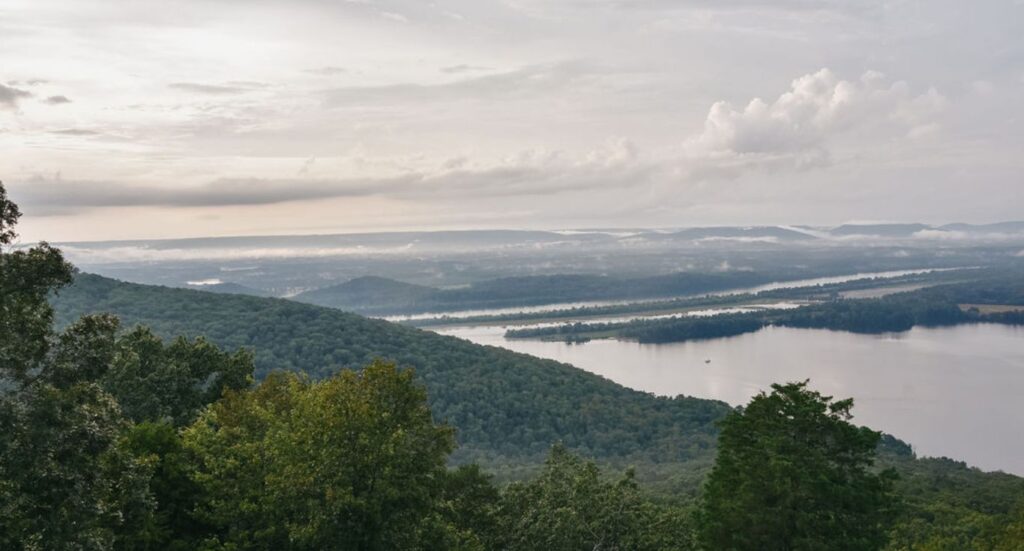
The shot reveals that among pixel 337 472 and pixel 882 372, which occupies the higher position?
pixel 337 472

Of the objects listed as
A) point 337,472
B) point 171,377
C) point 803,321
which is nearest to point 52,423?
point 337,472

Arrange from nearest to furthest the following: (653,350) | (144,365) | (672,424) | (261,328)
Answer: (144,365)
(672,424)
(261,328)
(653,350)

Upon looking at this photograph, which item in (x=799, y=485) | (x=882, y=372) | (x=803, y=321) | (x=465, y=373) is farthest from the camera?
(x=803, y=321)

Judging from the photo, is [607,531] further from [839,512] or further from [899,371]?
[899,371]

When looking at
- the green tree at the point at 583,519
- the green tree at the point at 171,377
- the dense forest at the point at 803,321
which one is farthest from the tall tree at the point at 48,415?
the dense forest at the point at 803,321

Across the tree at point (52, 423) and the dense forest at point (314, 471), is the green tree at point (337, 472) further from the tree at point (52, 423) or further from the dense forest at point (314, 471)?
the tree at point (52, 423)

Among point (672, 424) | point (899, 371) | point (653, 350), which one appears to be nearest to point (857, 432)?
point (672, 424)

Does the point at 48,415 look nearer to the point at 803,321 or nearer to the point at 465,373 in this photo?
the point at 465,373
